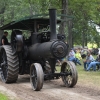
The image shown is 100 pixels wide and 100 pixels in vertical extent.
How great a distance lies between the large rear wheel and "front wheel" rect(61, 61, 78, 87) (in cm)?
185

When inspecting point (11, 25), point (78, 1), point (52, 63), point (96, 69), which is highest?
point (78, 1)

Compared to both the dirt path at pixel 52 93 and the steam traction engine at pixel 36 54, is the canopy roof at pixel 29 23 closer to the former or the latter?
the steam traction engine at pixel 36 54

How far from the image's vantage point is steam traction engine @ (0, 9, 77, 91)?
10.3 m

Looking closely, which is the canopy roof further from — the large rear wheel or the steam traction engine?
the large rear wheel

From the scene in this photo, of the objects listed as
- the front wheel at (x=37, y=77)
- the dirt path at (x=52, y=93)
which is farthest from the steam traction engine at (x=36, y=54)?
the dirt path at (x=52, y=93)

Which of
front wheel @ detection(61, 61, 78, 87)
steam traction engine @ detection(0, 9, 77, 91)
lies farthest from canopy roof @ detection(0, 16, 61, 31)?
front wheel @ detection(61, 61, 78, 87)

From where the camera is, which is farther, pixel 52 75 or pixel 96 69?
pixel 96 69

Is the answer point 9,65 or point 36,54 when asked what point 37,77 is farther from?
point 9,65

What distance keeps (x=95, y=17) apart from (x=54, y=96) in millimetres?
21956

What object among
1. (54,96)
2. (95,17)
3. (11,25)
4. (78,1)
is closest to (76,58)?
(78,1)

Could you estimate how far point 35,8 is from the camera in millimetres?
35906

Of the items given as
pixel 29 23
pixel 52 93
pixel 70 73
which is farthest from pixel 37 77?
pixel 29 23

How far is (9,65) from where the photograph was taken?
11.7m

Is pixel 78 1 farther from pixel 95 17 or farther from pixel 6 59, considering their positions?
pixel 6 59
